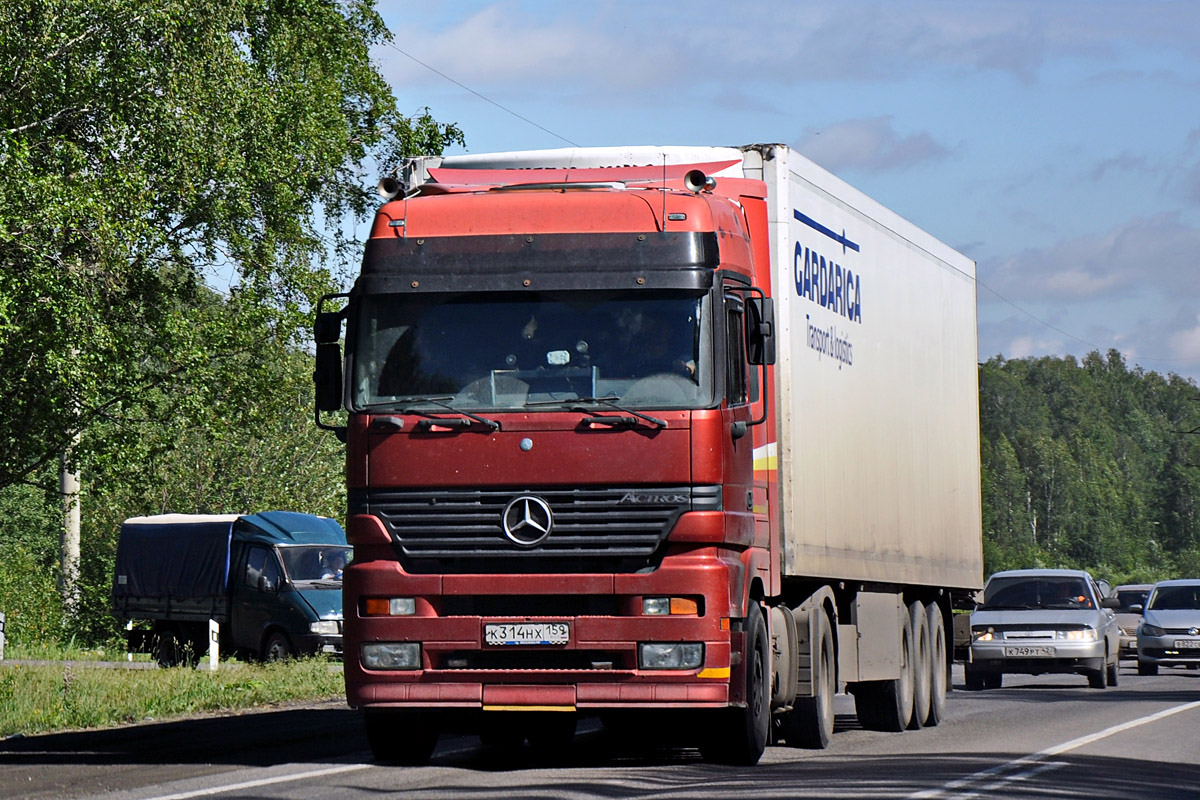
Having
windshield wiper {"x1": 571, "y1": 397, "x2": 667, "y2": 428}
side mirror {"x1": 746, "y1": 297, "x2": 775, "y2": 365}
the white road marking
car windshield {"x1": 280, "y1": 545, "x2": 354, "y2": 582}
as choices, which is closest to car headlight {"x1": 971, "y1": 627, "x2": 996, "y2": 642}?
the white road marking

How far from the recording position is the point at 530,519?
11406mm

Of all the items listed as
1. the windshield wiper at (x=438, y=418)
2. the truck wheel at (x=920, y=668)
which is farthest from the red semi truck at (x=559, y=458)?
the truck wheel at (x=920, y=668)

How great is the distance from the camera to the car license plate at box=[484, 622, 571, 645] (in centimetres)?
1146

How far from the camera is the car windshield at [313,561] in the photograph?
101 ft

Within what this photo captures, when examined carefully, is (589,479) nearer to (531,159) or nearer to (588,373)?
(588,373)

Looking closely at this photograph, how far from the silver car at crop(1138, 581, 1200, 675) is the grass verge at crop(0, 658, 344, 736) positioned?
13084mm

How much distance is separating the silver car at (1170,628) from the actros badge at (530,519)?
21217mm

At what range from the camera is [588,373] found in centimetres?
1149

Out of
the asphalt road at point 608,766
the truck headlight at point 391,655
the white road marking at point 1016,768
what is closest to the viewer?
the white road marking at point 1016,768

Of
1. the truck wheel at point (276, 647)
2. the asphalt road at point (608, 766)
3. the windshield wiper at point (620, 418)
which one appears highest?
the windshield wiper at point (620, 418)

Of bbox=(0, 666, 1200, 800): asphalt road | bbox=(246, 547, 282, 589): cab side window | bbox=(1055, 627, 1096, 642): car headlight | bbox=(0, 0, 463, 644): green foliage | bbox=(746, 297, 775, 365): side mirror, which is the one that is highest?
bbox=(0, 0, 463, 644): green foliage

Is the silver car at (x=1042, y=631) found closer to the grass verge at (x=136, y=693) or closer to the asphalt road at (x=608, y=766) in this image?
the asphalt road at (x=608, y=766)

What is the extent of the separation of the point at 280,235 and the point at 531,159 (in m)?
19.1

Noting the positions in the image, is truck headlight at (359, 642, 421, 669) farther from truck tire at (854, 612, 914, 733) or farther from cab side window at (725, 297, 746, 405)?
truck tire at (854, 612, 914, 733)
